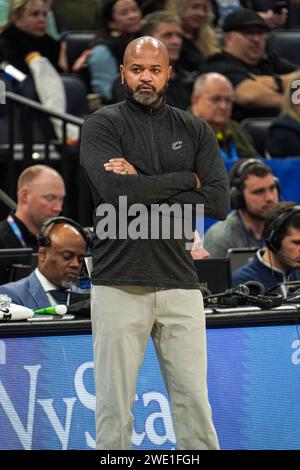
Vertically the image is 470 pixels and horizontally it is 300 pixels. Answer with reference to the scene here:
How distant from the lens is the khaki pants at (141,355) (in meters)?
4.63

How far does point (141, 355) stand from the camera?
15.4 ft

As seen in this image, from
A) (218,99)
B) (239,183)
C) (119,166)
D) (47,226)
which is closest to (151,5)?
(218,99)

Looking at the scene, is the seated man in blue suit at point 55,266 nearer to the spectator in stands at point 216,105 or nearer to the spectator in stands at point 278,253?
the spectator in stands at point 278,253

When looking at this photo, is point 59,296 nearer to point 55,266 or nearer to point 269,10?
point 55,266

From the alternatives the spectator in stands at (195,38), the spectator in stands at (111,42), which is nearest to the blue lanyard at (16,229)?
the spectator in stands at (111,42)

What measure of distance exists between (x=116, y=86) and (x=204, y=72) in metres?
0.82

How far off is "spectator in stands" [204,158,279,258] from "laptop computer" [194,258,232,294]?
1812 millimetres

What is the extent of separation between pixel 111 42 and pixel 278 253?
353cm

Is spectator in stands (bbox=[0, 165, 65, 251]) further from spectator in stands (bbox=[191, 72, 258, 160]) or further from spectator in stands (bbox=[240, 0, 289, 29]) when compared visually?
spectator in stands (bbox=[240, 0, 289, 29])

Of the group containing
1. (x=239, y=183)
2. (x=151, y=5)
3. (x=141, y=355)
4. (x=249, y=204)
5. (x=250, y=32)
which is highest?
(x=151, y=5)

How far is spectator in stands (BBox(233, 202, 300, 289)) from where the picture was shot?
688 cm

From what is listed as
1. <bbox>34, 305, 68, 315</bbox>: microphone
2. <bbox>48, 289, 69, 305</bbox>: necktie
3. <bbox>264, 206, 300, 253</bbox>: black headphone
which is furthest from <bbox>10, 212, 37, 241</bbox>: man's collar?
<bbox>34, 305, 68, 315</bbox>: microphone

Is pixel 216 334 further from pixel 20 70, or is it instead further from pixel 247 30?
pixel 247 30

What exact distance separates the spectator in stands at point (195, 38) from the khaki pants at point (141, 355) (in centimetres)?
600
